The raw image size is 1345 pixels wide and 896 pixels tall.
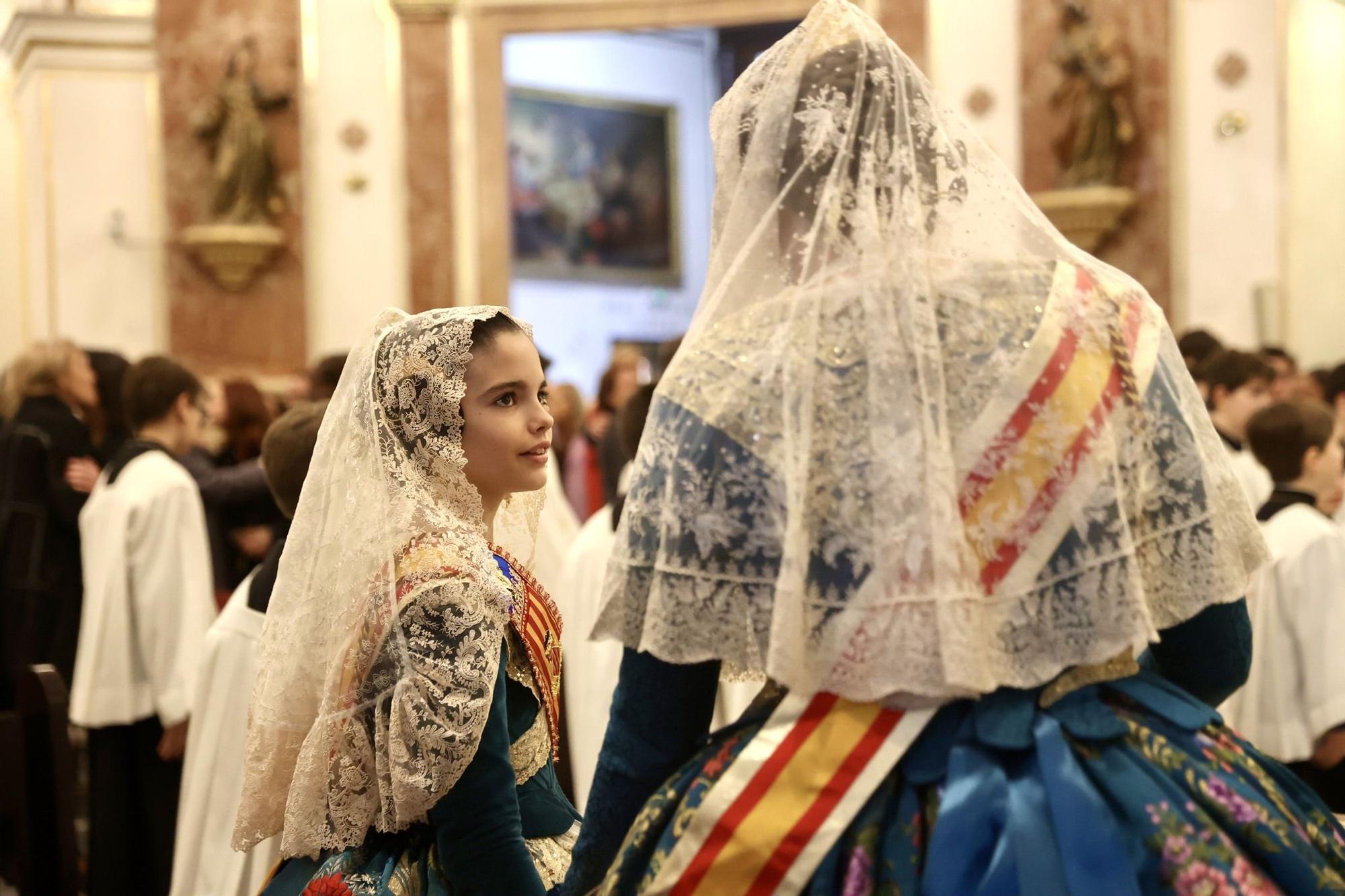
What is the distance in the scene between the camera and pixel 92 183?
11.2 metres

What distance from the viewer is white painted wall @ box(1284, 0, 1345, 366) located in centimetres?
974

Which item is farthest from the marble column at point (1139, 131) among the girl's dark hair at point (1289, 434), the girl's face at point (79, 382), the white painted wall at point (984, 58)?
the girl's face at point (79, 382)

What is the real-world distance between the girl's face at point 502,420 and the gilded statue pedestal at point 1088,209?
27.1 ft

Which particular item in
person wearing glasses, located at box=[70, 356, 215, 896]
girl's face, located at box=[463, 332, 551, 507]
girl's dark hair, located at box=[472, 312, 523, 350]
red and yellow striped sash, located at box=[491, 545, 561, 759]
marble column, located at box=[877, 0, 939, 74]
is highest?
marble column, located at box=[877, 0, 939, 74]

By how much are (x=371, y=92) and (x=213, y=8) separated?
1.27 meters

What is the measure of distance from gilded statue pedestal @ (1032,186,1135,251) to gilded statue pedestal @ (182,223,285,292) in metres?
5.42

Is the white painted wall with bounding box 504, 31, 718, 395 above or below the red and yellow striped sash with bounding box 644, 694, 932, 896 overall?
above

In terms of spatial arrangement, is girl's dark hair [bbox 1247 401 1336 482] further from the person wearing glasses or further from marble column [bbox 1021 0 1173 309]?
marble column [bbox 1021 0 1173 309]

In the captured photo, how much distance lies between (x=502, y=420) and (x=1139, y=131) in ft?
29.3

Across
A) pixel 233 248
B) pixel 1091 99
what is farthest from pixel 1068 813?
pixel 233 248

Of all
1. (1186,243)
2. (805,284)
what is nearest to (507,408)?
(805,284)

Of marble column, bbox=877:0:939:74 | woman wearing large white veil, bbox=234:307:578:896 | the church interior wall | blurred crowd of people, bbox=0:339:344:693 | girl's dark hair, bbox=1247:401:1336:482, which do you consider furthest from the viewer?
marble column, bbox=877:0:939:74

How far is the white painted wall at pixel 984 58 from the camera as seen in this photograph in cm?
1068

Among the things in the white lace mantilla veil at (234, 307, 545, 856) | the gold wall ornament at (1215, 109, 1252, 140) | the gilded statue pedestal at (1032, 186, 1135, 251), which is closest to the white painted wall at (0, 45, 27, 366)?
the gilded statue pedestal at (1032, 186, 1135, 251)
